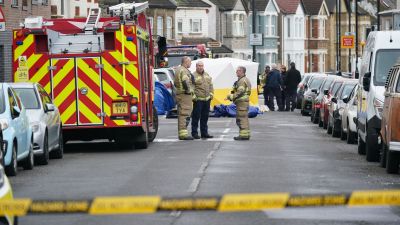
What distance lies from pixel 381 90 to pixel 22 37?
7.09 meters

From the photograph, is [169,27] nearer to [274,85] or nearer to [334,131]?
[274,85]

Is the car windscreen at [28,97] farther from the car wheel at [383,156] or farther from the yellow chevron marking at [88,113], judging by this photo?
the car wheel at [383,156]

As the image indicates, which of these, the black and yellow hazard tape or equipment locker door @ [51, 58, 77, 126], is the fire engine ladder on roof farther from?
the black and yellow hazard tape

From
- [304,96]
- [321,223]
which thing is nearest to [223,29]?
[304,96]

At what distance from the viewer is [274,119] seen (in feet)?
137

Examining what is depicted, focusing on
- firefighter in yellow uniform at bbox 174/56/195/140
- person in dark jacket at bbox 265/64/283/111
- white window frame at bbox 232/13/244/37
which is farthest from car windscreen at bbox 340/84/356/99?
white window frame at bbox 232/13/244/37

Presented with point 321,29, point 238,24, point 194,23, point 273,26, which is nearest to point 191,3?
point 194,23

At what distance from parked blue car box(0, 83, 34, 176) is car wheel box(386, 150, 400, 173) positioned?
17.7 feet

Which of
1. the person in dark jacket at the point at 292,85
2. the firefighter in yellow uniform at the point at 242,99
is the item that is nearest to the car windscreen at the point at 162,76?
the person in dark jacket at the point at 292,85

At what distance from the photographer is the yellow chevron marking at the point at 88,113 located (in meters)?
24.8

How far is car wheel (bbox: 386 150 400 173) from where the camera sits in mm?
19078

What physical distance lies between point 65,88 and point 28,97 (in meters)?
2.32

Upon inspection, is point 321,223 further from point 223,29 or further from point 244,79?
point 223,29

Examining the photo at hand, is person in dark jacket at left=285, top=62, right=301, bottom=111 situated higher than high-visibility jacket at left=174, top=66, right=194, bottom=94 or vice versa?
high-visibility jacket at left=174, top=66, right=194, bottom=94
